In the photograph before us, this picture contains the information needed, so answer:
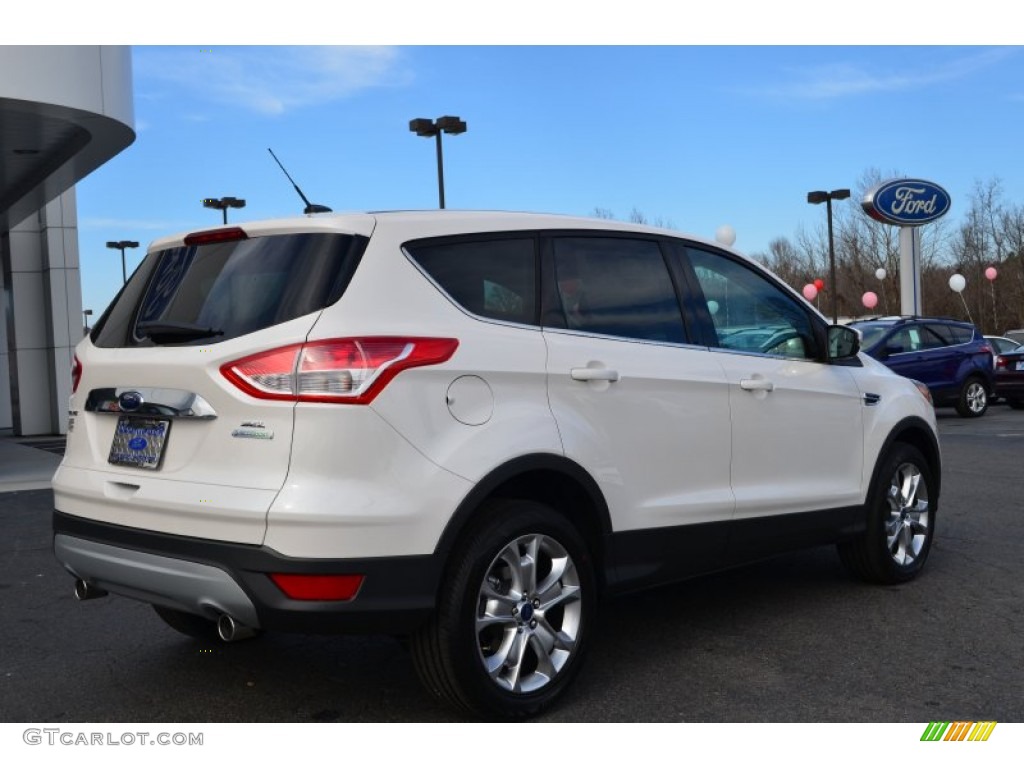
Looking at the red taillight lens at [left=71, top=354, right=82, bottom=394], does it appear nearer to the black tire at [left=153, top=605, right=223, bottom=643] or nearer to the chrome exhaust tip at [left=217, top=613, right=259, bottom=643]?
the black tire at [left=153, top=605, right=223, bottom=643]

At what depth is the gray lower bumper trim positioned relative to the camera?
3426mm

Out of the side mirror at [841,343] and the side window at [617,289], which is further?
the side mirror at [841,343]

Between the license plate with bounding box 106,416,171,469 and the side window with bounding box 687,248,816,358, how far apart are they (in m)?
2.42

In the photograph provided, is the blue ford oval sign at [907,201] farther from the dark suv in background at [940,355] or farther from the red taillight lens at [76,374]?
the red taillight lens at [76,374]

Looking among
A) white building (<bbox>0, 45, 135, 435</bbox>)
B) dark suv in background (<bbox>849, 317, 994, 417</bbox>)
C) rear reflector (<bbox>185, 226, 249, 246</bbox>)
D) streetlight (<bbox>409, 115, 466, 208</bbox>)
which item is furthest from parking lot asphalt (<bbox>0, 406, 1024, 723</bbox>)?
streetlight (<bbox>409, 115, 466, 208</bbox>)

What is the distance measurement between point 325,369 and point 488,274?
0.85 metres

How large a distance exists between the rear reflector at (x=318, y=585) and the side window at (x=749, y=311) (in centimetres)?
219

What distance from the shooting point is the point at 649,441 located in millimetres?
4332

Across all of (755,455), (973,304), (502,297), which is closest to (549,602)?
(502,297)

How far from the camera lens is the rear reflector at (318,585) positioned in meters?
3.36

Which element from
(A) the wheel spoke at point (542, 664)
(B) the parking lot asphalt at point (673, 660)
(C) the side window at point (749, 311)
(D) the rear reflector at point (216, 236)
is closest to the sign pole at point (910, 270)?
(B) the parking lot asphalt at point (673, 660)

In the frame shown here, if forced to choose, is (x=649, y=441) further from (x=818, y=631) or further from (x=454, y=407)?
(x=818, y=631)

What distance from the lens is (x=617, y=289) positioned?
14.6 ft
